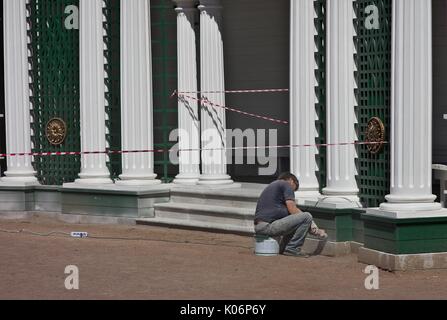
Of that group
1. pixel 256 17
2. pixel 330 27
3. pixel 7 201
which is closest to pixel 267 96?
pixel 256 17

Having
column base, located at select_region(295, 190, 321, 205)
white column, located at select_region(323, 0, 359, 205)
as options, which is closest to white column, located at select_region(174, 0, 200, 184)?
column base, located at select_region(295, 190, 321, 205)

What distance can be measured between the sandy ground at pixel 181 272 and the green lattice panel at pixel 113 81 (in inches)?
113

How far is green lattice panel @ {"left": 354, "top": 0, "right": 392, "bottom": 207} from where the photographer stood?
14.8 meters

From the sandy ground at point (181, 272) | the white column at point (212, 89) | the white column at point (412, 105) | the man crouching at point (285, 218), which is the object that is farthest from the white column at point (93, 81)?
the white column at point (412, 105)

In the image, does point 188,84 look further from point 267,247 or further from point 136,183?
point 267,247

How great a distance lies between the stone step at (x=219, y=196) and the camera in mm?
18406

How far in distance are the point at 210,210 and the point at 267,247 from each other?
139 inches

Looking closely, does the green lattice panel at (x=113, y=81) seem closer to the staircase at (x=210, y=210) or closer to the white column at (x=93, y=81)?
the white column at (x=93, y=81)

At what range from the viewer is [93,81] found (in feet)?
66.0

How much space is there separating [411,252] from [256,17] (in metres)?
9.71

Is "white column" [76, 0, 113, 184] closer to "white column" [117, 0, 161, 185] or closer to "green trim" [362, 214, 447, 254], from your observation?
"white column" [117, 0, 161, 185]

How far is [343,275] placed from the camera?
13594 mm

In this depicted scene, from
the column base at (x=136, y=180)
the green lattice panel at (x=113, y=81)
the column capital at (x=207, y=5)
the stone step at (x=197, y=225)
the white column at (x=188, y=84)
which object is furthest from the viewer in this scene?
the green lattice panel at (x=113, y=81)

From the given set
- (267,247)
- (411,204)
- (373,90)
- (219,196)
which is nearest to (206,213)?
(219,196)
